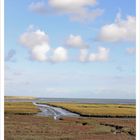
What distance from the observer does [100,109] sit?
8.19ft

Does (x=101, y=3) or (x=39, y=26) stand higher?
(x=101, y=3)

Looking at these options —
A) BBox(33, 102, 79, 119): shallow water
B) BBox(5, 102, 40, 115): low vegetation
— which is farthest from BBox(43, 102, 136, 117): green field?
BBox(5, 102, 40, 115): low vegetation

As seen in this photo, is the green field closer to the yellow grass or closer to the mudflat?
the mudflat

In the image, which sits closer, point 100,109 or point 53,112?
point 53,112

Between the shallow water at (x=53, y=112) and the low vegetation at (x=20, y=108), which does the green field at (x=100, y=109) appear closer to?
the shallow water at (x=53, y=112)

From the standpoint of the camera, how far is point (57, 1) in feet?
6.38

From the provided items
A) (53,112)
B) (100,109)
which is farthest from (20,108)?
(100,109)

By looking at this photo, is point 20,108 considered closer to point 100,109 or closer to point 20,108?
point 20,108

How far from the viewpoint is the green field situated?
2279 millimetres

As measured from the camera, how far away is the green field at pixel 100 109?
2.28 m

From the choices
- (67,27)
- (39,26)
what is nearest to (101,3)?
(67,27)

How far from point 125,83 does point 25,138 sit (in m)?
0.77

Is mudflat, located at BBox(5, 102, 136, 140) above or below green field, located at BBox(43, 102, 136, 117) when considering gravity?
below

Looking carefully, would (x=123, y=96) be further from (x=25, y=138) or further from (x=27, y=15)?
(x=27, y=15)
